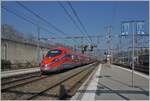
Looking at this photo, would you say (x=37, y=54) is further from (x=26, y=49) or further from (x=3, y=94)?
(x=3, y=94)

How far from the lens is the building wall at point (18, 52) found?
3628 cm

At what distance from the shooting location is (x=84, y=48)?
67750 millimetres

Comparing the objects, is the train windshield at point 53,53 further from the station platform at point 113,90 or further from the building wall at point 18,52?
the building wall at point 18,52

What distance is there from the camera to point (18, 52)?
40938 millimetres

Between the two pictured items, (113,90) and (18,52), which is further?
(18,52)

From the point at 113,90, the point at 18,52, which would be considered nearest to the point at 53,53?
the point at 113,90

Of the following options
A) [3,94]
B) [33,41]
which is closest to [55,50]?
[3,94]

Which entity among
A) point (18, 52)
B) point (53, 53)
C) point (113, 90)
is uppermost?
point (18, 52)

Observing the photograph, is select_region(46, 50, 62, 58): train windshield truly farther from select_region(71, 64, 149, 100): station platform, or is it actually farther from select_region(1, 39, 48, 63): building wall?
select_region(1, 39, 48, 63): building wall

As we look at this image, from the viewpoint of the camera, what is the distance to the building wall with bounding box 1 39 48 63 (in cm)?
3628

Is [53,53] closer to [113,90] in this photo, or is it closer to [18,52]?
[113,90]

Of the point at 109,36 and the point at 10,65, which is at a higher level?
the point at 109,36

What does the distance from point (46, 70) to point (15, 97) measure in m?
13.3

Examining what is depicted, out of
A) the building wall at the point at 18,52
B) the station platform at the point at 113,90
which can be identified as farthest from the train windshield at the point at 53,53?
the building wall at the point at 18,52
